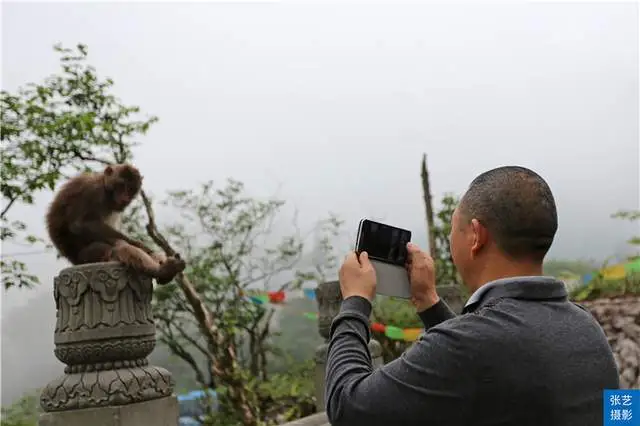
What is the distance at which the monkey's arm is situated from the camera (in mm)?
2930

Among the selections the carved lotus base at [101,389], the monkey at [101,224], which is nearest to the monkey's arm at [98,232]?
the monkey at [101,224]

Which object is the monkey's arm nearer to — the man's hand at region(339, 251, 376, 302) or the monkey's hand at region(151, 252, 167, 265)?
the monkey's hand at region(151, 252, 167, 265)

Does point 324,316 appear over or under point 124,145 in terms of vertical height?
under

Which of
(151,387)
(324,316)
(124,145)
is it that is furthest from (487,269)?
(124,145)

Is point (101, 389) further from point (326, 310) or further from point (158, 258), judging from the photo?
point (326, 310)

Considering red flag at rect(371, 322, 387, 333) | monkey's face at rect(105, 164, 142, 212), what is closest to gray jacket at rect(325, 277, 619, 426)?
monkey's face at rect(105, 164, 142, 212)

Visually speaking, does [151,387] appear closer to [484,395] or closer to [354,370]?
[354,370]

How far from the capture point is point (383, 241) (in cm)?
129

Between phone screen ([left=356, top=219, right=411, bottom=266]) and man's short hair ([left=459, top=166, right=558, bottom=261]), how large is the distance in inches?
Answer: 8.2

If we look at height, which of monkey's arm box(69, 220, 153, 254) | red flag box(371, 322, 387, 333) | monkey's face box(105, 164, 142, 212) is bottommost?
red flag box(371, 322, 387, 333)

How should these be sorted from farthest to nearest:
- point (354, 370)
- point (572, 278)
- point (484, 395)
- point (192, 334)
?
point (192, 334) → point (572, 278) → point (354, 370) → point (484, 395)

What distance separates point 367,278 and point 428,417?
0.29 meters

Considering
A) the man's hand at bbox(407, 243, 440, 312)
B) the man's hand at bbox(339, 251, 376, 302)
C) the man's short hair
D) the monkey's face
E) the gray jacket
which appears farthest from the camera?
the monkey's face

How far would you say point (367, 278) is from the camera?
1.21 m
